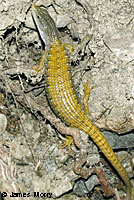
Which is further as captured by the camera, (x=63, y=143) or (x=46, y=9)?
(x=63, y=143)

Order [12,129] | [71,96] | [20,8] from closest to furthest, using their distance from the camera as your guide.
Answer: [20,8] < [71,96] < [12,129]

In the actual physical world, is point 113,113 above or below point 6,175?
above

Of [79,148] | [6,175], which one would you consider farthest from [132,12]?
[6,175]

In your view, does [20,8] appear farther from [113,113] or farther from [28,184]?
[28,184]

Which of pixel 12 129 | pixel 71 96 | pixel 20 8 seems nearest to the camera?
pixel 20 8

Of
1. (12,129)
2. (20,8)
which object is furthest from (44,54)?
(12,129)

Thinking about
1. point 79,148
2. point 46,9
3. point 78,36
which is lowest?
point 79,148

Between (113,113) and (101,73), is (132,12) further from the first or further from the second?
(113,113)
